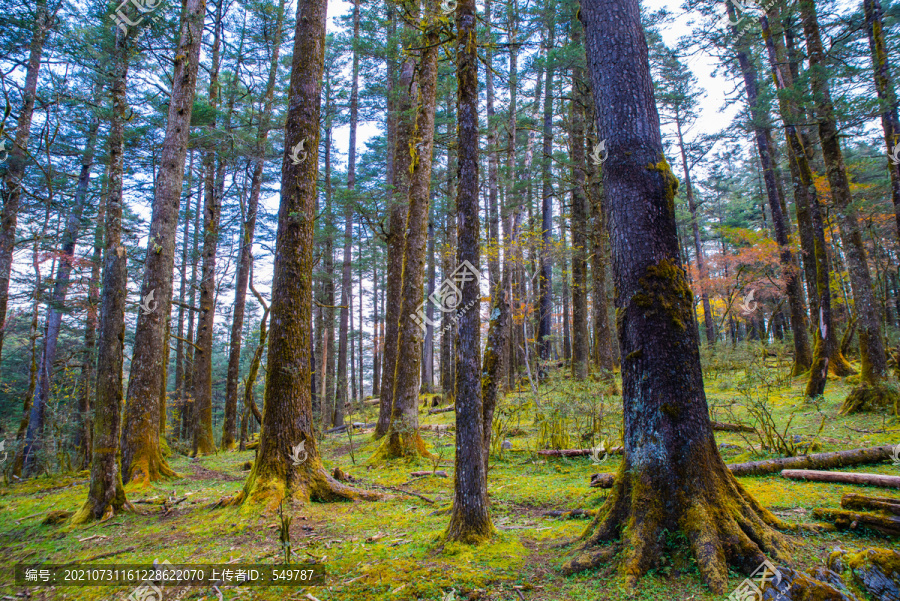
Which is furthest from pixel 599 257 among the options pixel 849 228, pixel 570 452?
pixel 570 452

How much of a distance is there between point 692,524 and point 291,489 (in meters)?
3.77

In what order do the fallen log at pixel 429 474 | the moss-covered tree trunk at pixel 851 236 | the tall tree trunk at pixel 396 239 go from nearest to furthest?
1. the fallen log at pixel 429 474
2. the moss-covered tree trunk at pixel 851 236
3. the tall tree trunk at pixel 396 239

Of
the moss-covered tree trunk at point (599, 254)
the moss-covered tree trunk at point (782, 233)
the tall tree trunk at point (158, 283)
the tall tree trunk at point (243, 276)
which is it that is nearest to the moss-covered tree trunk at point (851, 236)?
the moss-covered tree trunk at point (782, 233)

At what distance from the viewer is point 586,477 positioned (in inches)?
206

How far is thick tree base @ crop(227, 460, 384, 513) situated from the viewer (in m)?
4.23

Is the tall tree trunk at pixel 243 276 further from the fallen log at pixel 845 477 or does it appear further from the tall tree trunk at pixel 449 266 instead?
the fallen log at pixel 845 477

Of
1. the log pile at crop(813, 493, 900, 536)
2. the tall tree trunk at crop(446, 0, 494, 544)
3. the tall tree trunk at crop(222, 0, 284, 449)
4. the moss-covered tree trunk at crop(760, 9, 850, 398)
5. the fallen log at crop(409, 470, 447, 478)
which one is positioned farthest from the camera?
the tall tree trunk at crop(222, 0, 284, 449)

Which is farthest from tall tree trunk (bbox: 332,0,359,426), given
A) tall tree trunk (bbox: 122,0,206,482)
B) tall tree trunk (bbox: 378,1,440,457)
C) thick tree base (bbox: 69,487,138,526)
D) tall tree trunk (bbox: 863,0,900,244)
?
tall tree trunk (bbox: 863,0,900,244)

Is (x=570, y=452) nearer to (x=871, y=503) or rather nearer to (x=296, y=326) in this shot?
(x=871, y=503)

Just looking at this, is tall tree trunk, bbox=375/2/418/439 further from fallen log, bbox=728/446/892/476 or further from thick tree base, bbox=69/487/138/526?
fallen log, bbox=728/446/892/476

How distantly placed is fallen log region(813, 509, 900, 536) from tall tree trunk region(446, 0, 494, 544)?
2400mm

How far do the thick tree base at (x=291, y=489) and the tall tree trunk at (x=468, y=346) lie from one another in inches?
78.2

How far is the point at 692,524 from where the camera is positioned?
8.19 ft

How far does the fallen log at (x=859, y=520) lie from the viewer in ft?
8.50
